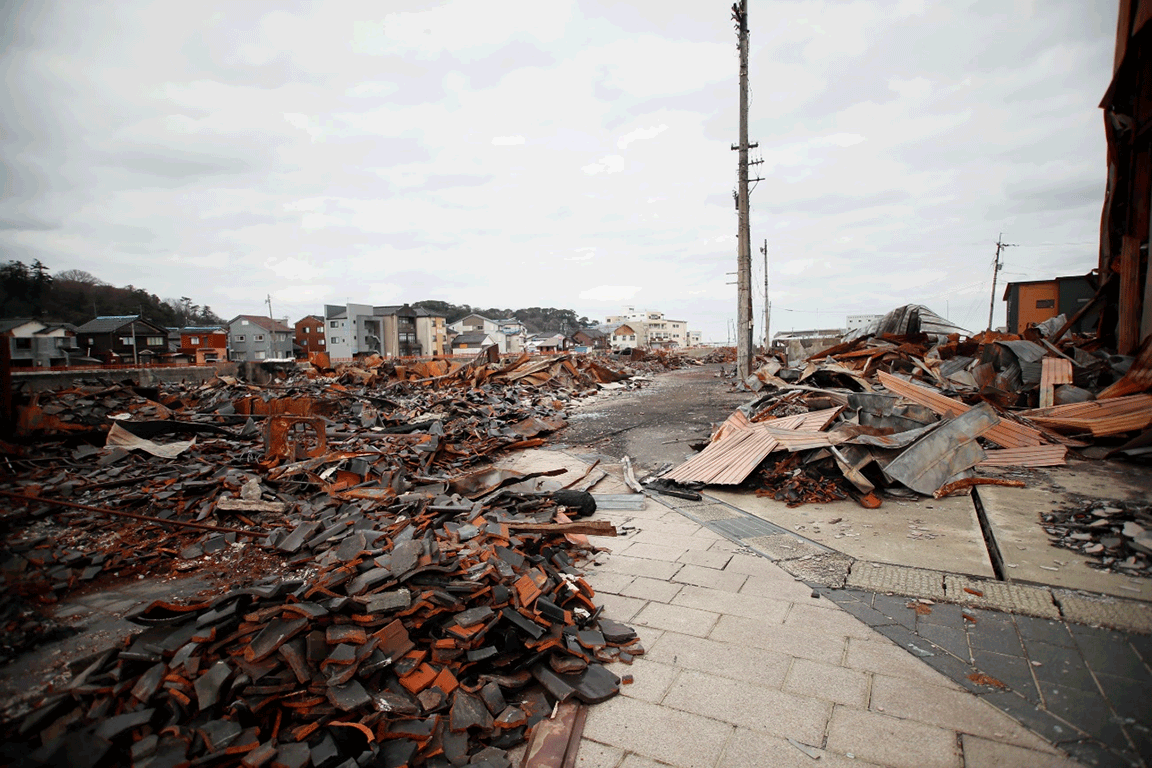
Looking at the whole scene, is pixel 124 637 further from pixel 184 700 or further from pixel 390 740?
pixel 390 740

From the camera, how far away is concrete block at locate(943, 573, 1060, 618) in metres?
3.12

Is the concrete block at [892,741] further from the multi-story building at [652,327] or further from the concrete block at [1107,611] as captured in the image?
the multi-story building at [652,327]

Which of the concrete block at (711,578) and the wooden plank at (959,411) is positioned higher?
the wooden plank at (959,411)

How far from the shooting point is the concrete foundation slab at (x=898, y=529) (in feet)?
13.0

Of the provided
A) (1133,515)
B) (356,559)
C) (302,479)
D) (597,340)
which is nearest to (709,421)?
(1133,515)

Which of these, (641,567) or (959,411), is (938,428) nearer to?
(959,411)

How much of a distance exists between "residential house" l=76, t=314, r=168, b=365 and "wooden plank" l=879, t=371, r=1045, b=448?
121ft

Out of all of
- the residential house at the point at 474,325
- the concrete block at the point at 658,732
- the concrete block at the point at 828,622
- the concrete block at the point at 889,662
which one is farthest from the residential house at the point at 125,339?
the residential house at the point at 474,325

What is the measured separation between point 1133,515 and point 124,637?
6935 millimetres

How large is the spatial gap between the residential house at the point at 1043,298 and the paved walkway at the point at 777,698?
29.0m

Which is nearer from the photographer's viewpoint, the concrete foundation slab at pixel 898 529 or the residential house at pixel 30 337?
the concrete foundation slab at pixel 898 529

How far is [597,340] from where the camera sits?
77.5 metres

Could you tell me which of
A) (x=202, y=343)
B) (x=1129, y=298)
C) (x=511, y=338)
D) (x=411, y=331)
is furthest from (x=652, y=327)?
(x=1129, y=298)

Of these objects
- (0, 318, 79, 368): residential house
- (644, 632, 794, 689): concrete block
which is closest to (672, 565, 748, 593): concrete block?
(644, 632, 794, 689): concrete block
